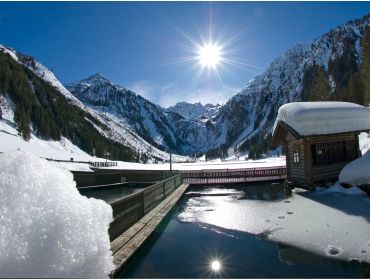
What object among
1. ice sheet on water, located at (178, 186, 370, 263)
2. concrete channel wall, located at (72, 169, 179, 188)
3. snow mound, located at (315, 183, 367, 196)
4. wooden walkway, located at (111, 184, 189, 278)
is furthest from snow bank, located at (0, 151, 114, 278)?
concrete channel wall, located at (72, 169, 179, 188)

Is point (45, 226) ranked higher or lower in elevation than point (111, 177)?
lower

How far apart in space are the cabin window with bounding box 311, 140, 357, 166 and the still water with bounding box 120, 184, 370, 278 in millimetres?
9525

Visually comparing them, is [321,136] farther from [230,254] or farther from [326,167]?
[230,254]

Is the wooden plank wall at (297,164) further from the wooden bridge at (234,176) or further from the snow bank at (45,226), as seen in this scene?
the snow bank at (45,226)

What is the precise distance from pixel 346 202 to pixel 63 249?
15.6 meters

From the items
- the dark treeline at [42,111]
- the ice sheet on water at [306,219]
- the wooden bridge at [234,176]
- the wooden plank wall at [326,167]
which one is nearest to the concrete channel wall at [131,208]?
the ice sheet on water at [306,219]

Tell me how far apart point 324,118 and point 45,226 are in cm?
2180

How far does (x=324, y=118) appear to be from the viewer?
23547 millimetres

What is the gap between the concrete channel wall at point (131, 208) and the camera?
1030cm

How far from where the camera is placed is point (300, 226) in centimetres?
1261

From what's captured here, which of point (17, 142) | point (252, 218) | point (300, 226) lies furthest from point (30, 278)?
point (17, 142)

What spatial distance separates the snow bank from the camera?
5.50 meters

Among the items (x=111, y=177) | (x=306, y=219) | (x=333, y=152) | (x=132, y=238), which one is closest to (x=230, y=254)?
(x=132, y=238)

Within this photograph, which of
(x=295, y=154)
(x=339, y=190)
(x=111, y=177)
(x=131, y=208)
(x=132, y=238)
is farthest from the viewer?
(x=111, y=177)
